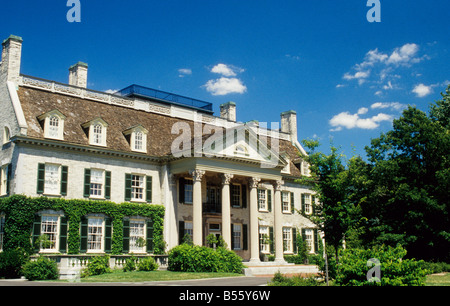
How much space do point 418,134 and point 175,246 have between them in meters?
27.9

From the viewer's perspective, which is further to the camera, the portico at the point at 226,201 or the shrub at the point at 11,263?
the portico at the point at 226,201

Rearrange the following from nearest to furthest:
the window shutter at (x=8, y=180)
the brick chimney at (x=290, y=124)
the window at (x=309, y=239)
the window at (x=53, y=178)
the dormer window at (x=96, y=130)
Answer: the window shutter at (x=8, y=180), the window at (x=53, y=178), the dormer window at (x=96, y=130), the window at (x=309, y=239), the brick chimney at (x=290, y=124)

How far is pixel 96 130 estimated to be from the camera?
116ft

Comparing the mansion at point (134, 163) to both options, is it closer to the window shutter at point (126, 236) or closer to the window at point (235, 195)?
the window at point (235, 195)

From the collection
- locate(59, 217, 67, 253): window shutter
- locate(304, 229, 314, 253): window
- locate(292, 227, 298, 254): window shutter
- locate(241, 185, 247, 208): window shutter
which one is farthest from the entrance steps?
locate(59, 217, 67, 253): window shutter

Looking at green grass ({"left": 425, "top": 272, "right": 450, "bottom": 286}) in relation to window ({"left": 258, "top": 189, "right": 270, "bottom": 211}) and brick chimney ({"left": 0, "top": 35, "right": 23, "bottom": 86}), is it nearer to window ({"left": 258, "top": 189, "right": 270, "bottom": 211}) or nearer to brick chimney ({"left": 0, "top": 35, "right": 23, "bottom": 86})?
window ({"left": 258, "top": 189, "right": 270, "bottom": 211})

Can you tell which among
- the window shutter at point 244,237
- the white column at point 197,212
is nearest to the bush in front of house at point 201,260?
the white column at point 197,212

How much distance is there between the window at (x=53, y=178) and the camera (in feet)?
105

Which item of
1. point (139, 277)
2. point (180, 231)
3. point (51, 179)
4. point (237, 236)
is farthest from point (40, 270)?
point (237, 236)

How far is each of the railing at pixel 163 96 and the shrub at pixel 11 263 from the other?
27378 mm

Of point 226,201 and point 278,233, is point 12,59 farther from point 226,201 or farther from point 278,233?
point 278,233

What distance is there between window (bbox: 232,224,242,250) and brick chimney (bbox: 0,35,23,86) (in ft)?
71.7

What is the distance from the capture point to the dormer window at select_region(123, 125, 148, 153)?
37.5 metres

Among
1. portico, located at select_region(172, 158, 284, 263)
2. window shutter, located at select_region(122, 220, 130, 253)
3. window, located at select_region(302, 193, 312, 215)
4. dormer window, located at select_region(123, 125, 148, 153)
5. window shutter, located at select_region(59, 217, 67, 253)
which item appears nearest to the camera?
window shutter, located at select_region(59, 217, 67, 253)
